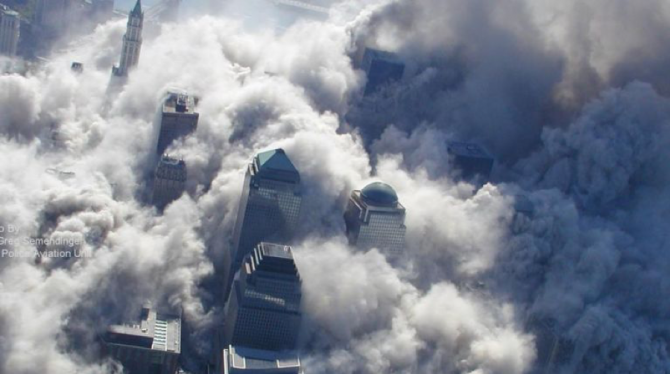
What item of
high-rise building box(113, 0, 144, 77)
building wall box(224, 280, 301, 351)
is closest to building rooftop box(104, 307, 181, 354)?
building wall box(224, 280, 301, 351)

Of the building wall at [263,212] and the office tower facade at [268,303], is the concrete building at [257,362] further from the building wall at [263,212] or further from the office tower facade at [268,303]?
the building wall at [263,212]

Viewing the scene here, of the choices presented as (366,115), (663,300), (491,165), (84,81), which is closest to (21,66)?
(84,81)

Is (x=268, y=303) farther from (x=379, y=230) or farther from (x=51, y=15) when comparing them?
(x=51, y=15)

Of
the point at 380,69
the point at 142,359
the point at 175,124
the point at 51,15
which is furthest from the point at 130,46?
the point at 142,359

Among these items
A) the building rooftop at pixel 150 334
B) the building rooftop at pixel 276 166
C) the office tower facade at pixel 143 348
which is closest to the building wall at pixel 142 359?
the office tower facade at pixel 143 348

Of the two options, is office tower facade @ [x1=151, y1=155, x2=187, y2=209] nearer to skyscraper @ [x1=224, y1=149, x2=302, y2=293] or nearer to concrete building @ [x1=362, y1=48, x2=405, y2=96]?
skyscraper @ [x1=224, y1=149, x2=302, y2=293]

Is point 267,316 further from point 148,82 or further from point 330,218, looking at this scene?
point 148,82
